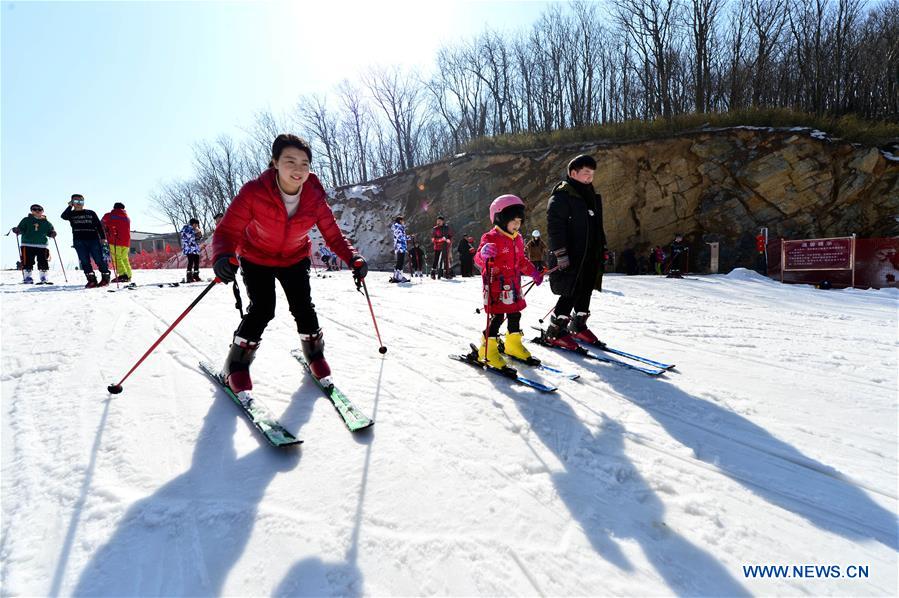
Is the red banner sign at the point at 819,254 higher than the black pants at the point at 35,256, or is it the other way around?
the black pants at the point at 35,256

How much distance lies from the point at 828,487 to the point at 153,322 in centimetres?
641

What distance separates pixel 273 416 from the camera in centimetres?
248


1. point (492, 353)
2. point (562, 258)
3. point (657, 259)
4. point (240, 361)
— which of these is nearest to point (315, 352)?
point (240, 361)

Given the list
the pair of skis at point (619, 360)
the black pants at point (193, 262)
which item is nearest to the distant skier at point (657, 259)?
the pair of skis at point (619, 360)

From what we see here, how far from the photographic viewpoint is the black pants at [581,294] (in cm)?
427

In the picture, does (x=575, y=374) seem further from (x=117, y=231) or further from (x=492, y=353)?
(x=117, y=231)

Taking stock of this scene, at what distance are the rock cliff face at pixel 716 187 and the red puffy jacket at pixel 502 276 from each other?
54.8 ft

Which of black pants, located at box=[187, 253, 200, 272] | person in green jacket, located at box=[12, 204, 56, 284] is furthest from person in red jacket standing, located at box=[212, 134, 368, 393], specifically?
person in green jacket, located at box=[12, 204, 56, 284]

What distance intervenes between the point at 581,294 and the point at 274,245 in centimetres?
316

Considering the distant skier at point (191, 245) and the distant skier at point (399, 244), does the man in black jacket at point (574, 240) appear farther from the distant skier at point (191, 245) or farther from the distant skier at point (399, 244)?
the distant skier at point (191, 245)

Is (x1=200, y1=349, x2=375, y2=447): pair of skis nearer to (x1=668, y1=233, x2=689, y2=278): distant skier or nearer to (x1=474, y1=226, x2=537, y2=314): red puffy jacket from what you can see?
(x1=474, y1=226, x2=537, y2=314): red puffy jacket

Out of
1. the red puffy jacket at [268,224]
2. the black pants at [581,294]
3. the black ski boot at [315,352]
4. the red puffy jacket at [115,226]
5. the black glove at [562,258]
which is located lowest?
the black ski boot at [315,352]

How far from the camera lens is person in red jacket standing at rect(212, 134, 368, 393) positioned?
2.61 meters

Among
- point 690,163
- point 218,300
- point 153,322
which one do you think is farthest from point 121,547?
point 690,163
